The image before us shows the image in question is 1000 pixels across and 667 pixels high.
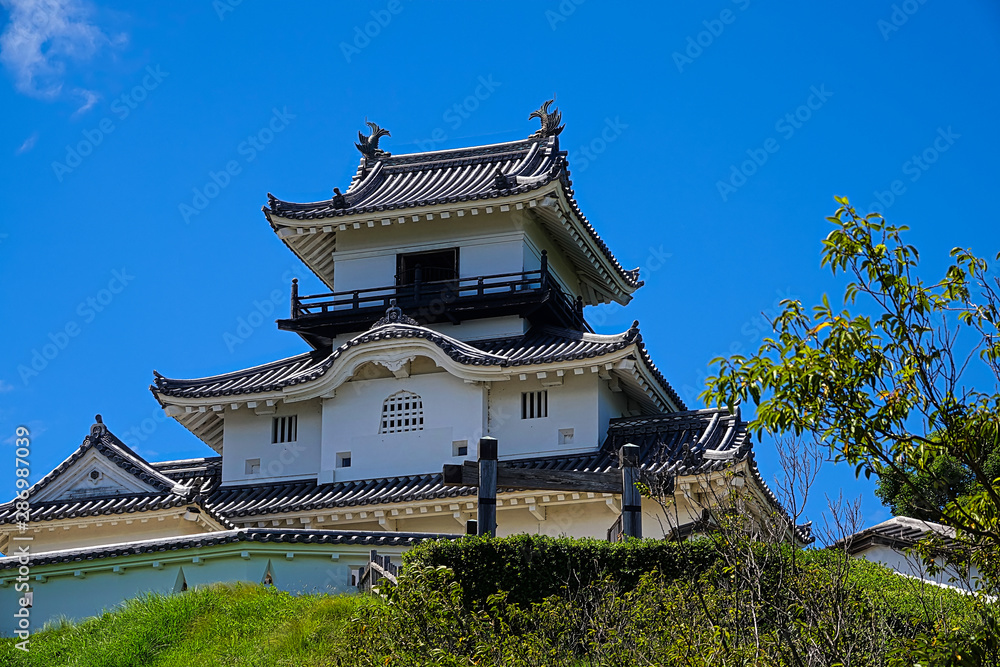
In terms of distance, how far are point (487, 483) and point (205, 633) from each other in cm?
434

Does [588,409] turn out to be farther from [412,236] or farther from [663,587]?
[663,587]

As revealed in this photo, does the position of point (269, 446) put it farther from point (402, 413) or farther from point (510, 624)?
point (510, 624)

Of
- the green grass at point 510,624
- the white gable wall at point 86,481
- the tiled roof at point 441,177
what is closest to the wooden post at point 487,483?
the green grass at point 510,624

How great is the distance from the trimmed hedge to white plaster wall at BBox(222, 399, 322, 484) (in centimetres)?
1248

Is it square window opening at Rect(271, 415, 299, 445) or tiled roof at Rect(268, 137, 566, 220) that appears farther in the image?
tiled roof at Rect(268, 137, 566, 220)

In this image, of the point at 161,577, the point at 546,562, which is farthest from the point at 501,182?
the point at 546,562

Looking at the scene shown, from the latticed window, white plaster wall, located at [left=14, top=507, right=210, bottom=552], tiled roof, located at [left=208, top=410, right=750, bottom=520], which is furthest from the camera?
the latticed window

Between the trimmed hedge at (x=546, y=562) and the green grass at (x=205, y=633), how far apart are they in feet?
3.98

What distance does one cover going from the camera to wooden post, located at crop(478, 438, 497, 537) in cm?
1703

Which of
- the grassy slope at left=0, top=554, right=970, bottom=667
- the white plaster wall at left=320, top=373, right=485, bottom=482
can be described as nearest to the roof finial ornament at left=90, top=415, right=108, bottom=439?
the white plaster wall at left=320, top=373, right=485, bottom=482

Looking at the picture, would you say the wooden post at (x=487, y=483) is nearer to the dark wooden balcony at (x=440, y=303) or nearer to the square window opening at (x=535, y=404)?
the square window opening at (x=535, y=404)

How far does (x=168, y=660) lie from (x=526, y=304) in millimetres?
14539

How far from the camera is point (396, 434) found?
26625 millimetres

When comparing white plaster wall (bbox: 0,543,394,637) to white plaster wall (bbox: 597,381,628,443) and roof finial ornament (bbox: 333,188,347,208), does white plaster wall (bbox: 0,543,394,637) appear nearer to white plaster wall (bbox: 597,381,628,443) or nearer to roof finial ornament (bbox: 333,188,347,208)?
white plaster wall (bbox: 597,381,628,443)
